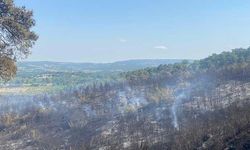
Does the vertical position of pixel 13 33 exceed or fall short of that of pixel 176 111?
it exceeds it

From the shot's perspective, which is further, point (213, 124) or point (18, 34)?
point (213, 124)

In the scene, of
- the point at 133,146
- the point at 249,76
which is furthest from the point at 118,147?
the point at 249,76

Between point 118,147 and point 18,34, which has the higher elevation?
point 18,34

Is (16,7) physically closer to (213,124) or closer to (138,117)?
(213,124)

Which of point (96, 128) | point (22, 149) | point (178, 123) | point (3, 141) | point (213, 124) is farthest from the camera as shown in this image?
point (3, 141)

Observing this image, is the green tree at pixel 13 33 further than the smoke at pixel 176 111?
No

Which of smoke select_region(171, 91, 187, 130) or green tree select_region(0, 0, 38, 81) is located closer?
green tree select_region(0, 0, 38, 81)

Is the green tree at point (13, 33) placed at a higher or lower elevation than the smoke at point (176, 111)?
higher

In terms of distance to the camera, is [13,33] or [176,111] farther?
[176,111]

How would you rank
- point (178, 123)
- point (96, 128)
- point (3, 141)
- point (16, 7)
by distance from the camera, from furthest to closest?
1. point (3, 141)
2. point (96, 128)
3. point (178, 123)
4. point (16, 7)

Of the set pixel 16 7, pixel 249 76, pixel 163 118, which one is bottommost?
pixel 163 118

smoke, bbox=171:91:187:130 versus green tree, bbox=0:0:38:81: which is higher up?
green tree, bbox=0:0:38:81
